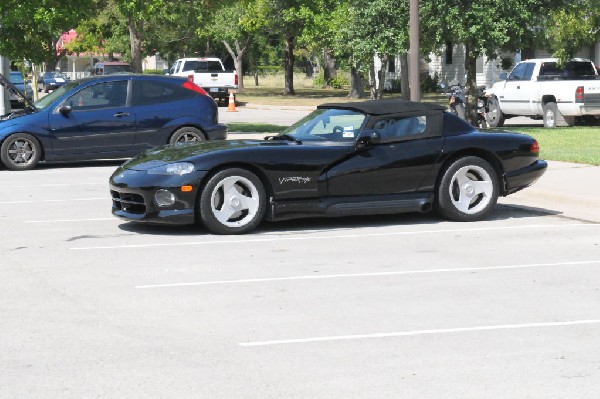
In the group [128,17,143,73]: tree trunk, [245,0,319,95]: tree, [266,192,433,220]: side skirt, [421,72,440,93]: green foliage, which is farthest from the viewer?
[421,72,440,93]: green foliage

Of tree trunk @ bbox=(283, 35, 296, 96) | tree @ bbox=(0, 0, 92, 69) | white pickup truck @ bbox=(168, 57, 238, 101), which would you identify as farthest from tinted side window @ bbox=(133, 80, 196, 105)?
tree trunk @ bbox=(283, 35, 296, 96)

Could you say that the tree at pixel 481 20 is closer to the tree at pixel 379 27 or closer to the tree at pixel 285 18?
the tree at pixel 379 27

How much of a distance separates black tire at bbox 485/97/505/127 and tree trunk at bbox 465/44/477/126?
1865mm

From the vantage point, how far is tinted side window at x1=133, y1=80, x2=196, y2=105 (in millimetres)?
18750

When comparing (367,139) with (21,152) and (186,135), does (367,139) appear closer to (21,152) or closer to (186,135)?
(186,135)

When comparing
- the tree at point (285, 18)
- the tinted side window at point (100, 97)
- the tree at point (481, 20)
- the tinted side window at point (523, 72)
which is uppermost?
the tree at point (285, 18)

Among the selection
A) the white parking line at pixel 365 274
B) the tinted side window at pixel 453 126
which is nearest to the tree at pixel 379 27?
the tinted side window at pixel 453 126

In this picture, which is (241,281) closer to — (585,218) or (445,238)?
(445,238)

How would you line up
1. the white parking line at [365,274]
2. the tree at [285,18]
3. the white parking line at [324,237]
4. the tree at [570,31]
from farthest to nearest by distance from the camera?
1. the tree at [285,18]
2. the tree at [570,31]
3. the white parking line at [324,237]
4. the white parking line at [365,274]

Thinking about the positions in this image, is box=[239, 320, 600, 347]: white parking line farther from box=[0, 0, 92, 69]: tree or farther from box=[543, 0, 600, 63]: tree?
box=[543, 0, 600, 63]: tree

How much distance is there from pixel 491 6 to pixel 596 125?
522 cm

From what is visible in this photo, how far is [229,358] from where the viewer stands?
6605mm

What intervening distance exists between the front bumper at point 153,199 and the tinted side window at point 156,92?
7467mm

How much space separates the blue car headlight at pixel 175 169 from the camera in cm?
1116
